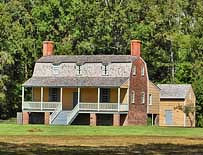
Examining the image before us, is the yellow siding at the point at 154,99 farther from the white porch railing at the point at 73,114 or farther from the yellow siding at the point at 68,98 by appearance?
the white porch railing at the point at 73,114

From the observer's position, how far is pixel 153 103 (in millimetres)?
70812

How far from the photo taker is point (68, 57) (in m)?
68.6

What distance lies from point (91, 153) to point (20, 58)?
54.7 metres

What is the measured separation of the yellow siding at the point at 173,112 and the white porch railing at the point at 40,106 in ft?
42.8

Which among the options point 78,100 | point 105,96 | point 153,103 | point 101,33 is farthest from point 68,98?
point 101,33

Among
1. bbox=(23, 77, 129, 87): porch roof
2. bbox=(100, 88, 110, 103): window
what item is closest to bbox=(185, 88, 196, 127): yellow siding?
bbox=(23, 77, 129, 87): porch roof

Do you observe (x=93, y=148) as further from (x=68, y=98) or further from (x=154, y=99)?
(x=154, y=99)

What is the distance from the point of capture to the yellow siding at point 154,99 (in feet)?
230

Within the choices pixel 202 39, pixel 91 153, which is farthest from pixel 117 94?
pixel 91 153

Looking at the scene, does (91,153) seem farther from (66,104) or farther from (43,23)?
(43,23)

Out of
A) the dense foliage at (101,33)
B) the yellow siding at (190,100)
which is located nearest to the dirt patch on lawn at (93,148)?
the yellow siding at (190,100)

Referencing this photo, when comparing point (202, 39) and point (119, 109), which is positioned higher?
point (202, 39)

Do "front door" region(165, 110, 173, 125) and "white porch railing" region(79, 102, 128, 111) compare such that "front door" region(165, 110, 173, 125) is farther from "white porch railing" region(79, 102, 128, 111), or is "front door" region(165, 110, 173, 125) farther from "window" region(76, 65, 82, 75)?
"window" region(76, 65, 82, 75)

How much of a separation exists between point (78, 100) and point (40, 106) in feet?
13.5
